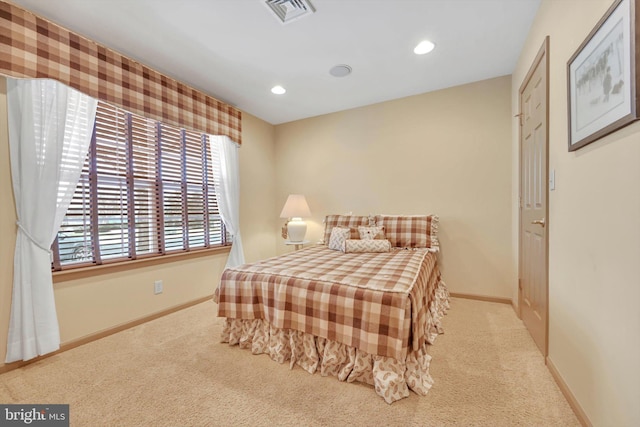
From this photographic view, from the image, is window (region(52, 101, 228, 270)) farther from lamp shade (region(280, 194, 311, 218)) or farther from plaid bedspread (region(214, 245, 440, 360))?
plaid bedspread (region(214, 245, 440, 360))

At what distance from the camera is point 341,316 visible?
1597 millimetres

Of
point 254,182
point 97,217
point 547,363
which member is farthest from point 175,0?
point 547,363

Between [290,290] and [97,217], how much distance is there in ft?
6.07

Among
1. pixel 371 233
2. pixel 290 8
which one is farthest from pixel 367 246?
pixel 290 8

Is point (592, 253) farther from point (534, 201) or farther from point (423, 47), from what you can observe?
point (423, 47)

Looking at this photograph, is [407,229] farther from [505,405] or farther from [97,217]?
[97,217]

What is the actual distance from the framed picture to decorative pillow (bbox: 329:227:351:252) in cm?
200

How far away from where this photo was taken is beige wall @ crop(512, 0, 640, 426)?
94cm

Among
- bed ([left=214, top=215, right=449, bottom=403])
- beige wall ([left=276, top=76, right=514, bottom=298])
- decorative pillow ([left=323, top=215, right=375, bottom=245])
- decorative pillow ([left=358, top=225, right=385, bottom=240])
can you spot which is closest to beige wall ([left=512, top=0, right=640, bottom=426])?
bed ([left=214, top=215, right=449, bottom=403])

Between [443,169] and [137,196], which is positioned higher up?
[443,169]

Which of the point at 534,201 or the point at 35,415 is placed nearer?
the point at 35,415

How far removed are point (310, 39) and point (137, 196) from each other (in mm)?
2183

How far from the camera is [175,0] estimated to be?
172 centimetres

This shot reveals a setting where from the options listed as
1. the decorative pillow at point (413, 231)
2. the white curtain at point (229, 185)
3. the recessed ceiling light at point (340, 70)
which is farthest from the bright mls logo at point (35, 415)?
the recessed ceiling light at point (340, 70)
